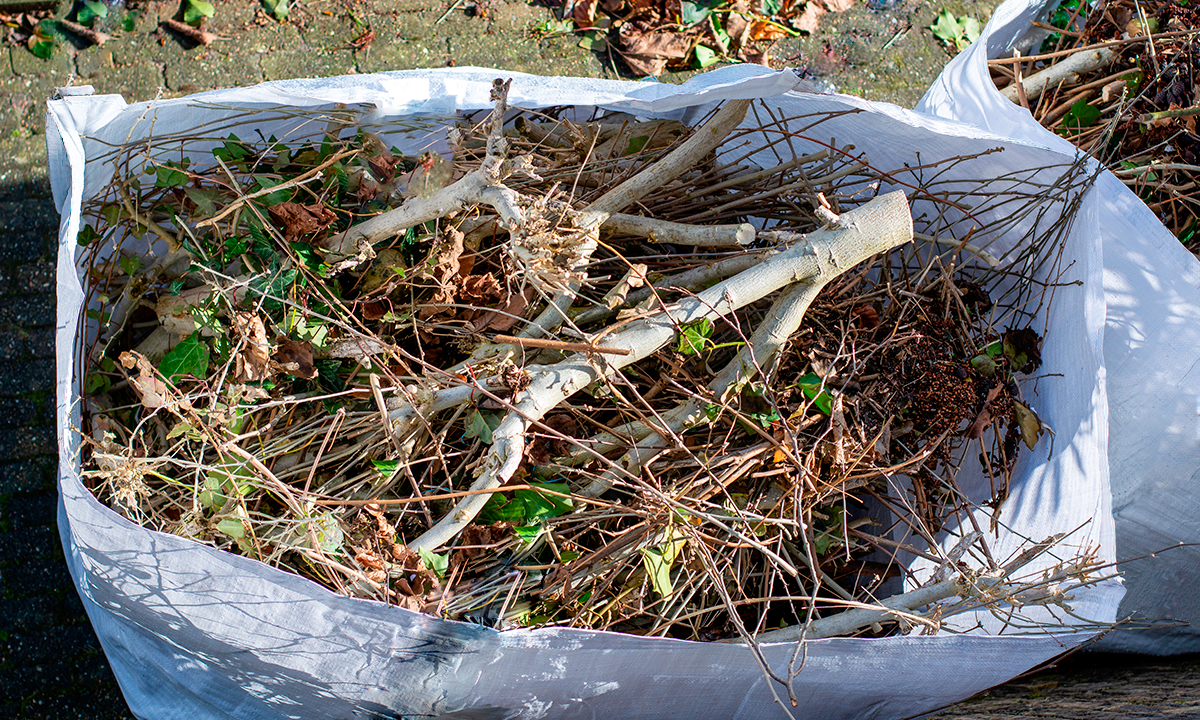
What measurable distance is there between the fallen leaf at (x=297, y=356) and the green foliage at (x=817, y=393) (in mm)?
975

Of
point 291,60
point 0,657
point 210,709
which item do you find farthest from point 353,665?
point 291,60

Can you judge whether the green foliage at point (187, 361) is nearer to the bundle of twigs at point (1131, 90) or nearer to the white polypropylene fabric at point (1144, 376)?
the white polypropylene fabric at point (1144, 376)

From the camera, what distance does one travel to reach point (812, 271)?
1.34 m

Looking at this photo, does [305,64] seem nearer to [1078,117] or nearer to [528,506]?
[528,506]

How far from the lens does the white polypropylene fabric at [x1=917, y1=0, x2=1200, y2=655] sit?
1385mm

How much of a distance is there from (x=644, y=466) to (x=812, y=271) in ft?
1.60

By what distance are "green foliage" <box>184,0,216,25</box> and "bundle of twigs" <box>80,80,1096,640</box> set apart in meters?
0.83

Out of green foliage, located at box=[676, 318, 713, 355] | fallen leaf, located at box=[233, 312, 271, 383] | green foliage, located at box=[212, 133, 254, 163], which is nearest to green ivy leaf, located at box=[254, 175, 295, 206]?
green foliage, located at box=[212, 133, 254, 163]

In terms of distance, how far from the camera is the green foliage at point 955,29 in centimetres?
249

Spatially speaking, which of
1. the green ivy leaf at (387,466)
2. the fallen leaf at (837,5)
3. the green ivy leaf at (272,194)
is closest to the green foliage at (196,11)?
the green ivy leaf at (272,194)

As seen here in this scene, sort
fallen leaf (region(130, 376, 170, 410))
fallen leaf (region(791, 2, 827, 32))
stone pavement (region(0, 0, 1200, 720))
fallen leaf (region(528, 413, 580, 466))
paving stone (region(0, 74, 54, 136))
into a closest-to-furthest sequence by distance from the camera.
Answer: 1. fallen leaf (region(130, 376, 170, 410))
2. fallen leaf (region(528, 413, 580, 466))
3. stone pavement (region(0, 0, 1200, 720))
4. paving stone (region(0, 74, 54, 136))
5. fallen leaf (region(791, 2, 827, 32))

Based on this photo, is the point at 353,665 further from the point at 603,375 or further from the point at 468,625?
the point at 603,375

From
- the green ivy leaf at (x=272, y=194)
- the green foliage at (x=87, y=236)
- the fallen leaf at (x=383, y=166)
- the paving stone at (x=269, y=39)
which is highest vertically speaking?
the paving stone at (x=269, y=39)

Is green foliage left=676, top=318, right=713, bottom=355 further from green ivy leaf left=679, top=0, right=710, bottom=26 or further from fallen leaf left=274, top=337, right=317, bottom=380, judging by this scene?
green ivy leaf left=679, top=0, right=710, bottom=26
